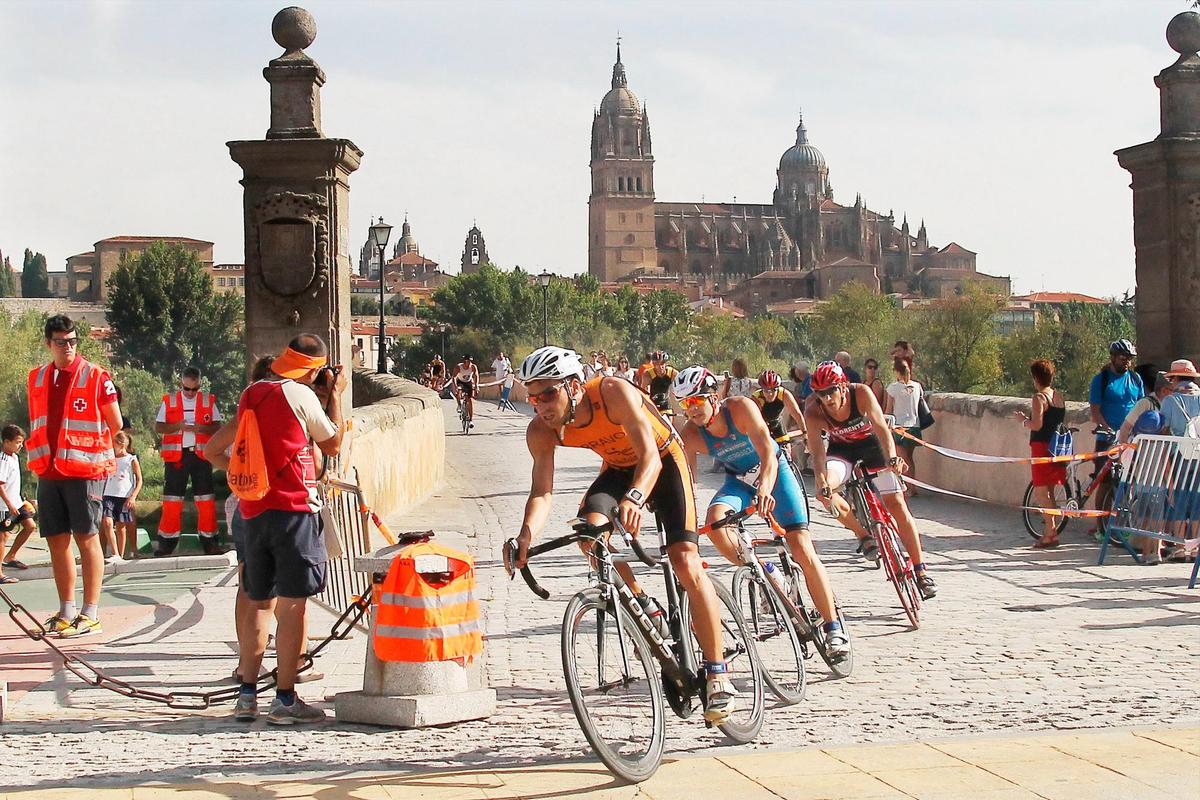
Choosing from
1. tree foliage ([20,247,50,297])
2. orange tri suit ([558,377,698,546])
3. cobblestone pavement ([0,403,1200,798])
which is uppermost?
tree foliage ([20,247,50,297])

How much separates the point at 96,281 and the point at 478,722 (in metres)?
174

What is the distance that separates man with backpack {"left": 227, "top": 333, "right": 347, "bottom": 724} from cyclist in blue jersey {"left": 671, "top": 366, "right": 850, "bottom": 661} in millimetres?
1787

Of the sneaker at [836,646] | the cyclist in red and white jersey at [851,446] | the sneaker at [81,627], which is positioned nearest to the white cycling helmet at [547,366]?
the sneaker at [836,646]

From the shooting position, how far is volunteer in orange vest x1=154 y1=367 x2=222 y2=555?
13656 millimetres

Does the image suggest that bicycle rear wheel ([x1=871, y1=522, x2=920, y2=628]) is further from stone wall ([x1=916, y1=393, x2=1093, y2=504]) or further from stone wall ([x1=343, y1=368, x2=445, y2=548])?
stone wall ([x1=916, y1=393, x2=1093, y2=504])

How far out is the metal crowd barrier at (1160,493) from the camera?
12.0 m

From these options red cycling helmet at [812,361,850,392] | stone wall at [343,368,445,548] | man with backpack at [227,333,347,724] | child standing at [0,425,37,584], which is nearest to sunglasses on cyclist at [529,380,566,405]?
man with backpack at [227,333,347,724]

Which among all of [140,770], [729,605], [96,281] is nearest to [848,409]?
[729,605]

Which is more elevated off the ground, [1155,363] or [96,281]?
[96,281]

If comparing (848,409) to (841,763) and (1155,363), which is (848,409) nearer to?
(841,763)

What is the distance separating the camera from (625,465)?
265 inches

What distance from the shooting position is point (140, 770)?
620 centimetres

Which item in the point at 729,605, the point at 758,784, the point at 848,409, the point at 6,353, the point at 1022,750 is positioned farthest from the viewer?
the point at 6,353

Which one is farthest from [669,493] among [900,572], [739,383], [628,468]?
[739,383]
